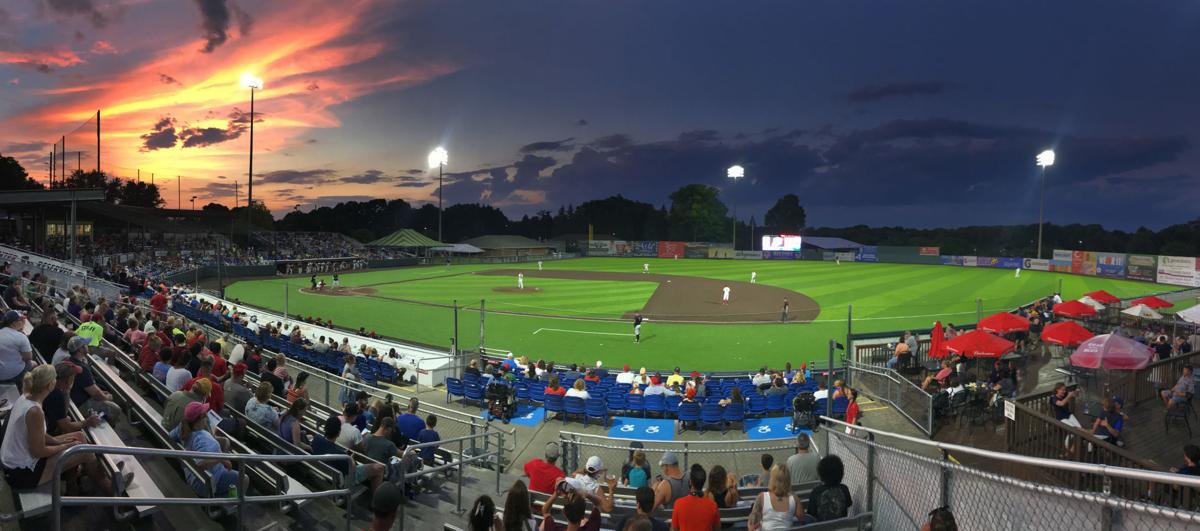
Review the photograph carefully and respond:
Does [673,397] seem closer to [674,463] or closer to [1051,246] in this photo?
[674,463]

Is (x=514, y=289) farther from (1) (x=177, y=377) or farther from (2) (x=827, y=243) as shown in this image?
(2) (x=827, y=243)

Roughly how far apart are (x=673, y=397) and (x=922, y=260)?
8361 cm

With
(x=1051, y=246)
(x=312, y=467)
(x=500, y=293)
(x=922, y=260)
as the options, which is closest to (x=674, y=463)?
(x=312, y=467)

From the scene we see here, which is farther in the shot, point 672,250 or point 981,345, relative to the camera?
point 672,250

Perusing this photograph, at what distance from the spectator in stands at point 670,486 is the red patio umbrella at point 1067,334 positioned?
15873 mm

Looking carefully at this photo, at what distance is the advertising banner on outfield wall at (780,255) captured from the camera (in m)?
95.9

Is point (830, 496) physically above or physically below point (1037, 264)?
below

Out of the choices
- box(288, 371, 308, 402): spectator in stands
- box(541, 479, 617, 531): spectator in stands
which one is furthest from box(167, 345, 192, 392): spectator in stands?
box(541, 479, 617, 531): spectator in stands

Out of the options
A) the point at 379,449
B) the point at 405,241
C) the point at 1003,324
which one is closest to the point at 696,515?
the point at 379,449

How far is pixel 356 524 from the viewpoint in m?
6.16

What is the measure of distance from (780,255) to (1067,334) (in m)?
82.0

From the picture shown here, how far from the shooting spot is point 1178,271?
55.8 m

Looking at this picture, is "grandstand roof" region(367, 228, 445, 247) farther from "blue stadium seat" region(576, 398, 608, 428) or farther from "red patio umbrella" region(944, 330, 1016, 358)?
"red patio umbrella" region(944, 330, 1016, 358)

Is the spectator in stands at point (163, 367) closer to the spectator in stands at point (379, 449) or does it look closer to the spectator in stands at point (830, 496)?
the spectator in stands at point (379, 449)
